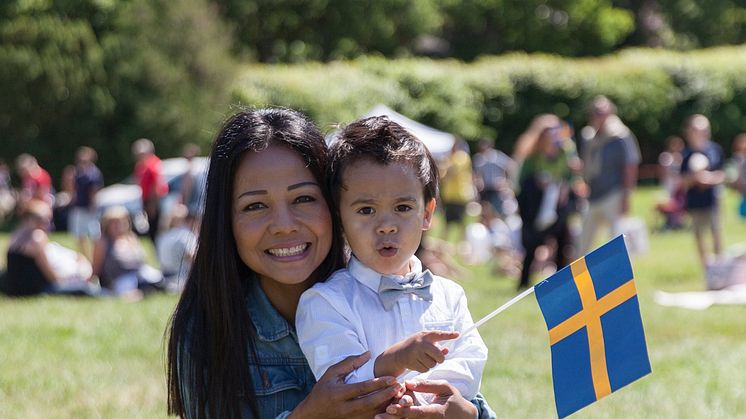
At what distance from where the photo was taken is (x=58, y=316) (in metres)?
9.62

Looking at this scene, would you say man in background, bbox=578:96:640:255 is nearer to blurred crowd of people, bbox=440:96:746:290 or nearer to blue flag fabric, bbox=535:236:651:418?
blurred crowd of people, bbox=440:96:746:290

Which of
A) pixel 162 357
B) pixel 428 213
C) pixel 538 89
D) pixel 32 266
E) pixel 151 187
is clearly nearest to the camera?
pixel 428 213

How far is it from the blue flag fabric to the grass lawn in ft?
10.2

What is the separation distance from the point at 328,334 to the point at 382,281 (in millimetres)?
191

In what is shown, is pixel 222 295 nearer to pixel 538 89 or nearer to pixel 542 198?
pixel 542 198

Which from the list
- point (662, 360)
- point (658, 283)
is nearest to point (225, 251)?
point (662, 360)

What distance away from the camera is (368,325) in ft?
8.70

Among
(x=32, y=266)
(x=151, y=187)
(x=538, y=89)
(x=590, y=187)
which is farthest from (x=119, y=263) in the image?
(x=538, y=89)

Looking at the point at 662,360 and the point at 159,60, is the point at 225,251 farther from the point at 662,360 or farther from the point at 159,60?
the point at 159,60

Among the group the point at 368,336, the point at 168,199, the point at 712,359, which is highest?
the point at 168,199

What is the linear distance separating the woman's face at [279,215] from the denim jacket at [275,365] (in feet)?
0.37

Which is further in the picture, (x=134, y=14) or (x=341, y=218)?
(x=134, y=14)

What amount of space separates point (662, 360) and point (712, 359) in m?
0.31

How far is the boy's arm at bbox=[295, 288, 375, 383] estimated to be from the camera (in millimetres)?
2564
